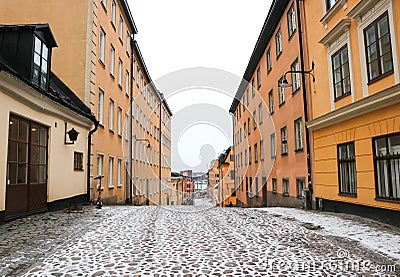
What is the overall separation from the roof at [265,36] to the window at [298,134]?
6077mm

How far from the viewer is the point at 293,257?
5445 mm

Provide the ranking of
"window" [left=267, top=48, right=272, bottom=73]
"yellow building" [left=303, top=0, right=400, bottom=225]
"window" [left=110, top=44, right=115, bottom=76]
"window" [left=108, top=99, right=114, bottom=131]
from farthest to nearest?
"window" [left=267, top=48, right=272, bottom=73] → "window" [left=110, top=44, right=115, bottom=76] → "window" [left=108, top=99, right=114, bottom=131] → "yellow building" [left=303, top=0, right=400, bottom=225]

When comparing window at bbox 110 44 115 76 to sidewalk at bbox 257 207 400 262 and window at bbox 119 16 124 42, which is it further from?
sidewalk at bbox 257 207 400 262

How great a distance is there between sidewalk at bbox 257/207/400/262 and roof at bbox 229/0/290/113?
11359 mm

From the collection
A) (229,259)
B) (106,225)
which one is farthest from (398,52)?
(106,225)

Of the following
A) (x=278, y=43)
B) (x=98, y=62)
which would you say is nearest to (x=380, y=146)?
(x=278, y=43)

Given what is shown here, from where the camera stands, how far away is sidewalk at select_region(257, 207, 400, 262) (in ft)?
20.2

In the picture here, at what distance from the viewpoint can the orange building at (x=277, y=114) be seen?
1507cm

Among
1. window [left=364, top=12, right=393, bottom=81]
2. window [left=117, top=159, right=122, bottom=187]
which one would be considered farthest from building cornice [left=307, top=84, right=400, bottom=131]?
window [left=117, top=159, right=122, bottom=187]

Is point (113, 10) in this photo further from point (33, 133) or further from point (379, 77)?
point (379, 77)

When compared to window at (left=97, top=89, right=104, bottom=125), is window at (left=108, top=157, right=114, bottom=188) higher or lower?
lower

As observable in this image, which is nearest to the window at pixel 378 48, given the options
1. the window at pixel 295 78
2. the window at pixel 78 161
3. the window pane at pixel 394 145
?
the window pane at pixel 394 145

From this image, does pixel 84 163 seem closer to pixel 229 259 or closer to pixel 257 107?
pixel 229 259

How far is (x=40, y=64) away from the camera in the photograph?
10625mm
